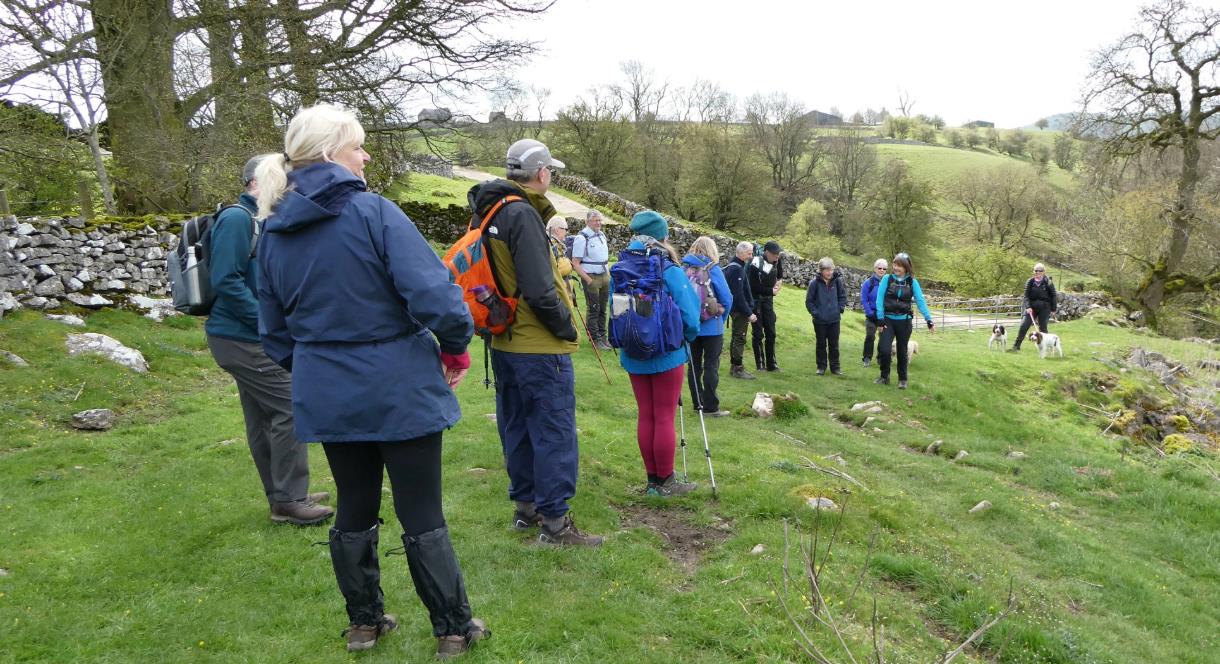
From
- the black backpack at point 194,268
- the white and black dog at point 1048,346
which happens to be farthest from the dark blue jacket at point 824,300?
the black backpack at point 194,268

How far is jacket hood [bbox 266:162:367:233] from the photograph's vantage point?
2.72 meters

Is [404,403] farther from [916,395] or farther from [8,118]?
[8,118]

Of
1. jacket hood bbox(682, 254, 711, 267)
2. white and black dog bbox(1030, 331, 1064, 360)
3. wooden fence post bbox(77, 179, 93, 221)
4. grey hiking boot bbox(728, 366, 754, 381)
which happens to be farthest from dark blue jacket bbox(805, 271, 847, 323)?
wooden fence post bbox(77, 179, 93, 221)

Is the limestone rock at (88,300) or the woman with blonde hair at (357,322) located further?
the limestone rock at (88,300)

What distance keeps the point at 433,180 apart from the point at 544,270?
3572 centimetres

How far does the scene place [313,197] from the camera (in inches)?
108

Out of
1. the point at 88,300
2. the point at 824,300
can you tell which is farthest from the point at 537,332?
the point at 88,300

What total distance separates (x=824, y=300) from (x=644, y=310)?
28.1 feet

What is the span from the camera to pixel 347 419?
278 centimetres

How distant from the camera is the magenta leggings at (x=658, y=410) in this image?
533cm

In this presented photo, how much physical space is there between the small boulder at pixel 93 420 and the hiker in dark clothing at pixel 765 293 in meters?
9.24

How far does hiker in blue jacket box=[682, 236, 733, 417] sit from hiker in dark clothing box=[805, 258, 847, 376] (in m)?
4.15

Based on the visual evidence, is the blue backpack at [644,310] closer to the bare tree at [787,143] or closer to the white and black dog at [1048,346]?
the white and black dog at [1048,346]

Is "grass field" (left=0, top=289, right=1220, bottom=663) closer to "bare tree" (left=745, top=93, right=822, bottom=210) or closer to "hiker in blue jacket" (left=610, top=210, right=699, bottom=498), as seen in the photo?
"hiker in blue jacket" (left=610, top=210, right=699, bottom=498)
